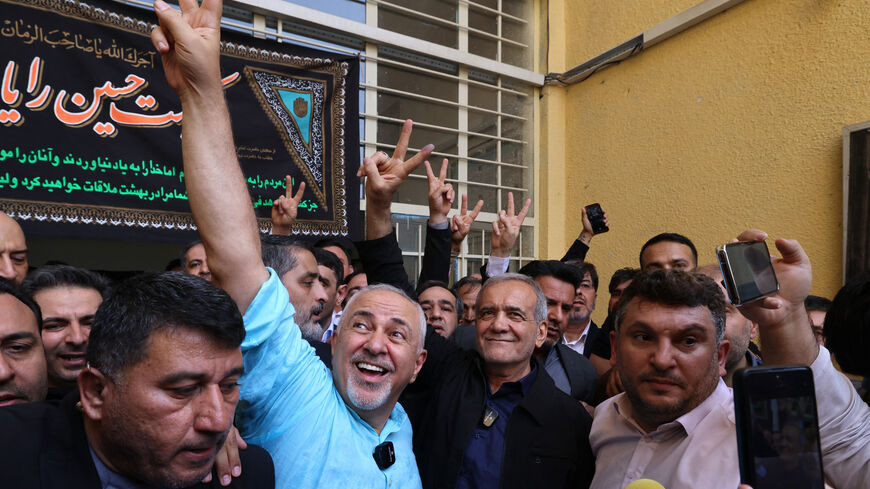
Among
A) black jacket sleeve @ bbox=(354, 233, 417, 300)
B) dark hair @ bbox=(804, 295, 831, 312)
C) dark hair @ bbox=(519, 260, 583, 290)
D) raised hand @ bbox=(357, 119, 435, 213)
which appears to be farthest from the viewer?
dark hair @ bbox=(804, 295, 831, 312)

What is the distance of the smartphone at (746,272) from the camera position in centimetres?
108

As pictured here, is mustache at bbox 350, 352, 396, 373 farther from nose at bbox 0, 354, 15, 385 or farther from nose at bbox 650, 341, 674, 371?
nose at bbox 0, 354, 15, 385

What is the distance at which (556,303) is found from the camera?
103 inches

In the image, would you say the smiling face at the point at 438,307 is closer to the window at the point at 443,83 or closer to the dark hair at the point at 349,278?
the dark hair at the point at 349,278

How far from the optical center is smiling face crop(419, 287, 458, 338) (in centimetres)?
298

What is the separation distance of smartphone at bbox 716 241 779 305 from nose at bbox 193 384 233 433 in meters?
0.99

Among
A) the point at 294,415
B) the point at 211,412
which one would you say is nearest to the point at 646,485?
the point at 211,412

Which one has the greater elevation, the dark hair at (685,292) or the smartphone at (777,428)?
the dark hair at (685,292)

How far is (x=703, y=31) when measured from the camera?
4.11 meters

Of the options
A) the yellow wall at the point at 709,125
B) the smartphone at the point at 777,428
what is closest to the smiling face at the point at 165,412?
the smartphone at the point at 777,428

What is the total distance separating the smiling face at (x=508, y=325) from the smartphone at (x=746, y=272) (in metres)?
0.87

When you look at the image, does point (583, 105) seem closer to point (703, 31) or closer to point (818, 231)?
point (703, 31)

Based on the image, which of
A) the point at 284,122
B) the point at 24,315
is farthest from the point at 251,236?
the point at 284,122

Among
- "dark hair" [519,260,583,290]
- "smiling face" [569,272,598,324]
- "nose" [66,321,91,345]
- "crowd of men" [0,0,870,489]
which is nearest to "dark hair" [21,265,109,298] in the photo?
"crowd of men" [0,0,870,489]
